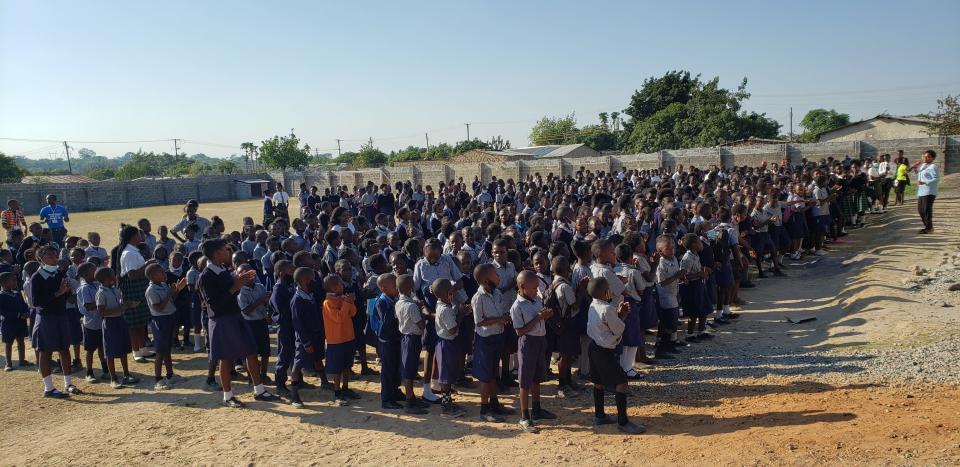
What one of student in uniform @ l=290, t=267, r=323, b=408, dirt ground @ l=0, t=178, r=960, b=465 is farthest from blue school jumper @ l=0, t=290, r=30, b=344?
student in uniform @ l=290, t=267, r=323, b=408

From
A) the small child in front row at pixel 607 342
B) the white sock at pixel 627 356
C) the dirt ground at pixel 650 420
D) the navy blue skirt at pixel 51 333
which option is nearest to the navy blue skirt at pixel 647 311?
the dirt ground at pixel 650 420

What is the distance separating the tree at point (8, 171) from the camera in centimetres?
4794

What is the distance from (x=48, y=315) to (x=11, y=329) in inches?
54.7

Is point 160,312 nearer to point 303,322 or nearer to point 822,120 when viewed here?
point 303,322

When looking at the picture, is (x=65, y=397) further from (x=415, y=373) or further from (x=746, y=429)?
(x=746, y=429)

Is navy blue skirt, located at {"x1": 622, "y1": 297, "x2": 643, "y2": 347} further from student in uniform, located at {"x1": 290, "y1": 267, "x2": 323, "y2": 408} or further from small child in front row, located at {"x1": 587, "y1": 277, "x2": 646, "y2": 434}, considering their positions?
student in uniform, located at {"x1": 290, "y1": 267, "x2": 323, "y2": 408}

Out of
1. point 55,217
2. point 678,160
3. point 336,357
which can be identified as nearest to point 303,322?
Result: point 336,357

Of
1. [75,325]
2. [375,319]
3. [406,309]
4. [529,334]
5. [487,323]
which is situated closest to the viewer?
[529,334]

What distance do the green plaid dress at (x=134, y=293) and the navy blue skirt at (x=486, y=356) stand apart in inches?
186

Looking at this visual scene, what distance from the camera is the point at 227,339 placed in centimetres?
633

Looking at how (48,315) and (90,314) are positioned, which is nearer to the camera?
(48,315)

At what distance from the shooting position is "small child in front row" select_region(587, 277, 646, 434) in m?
5.28

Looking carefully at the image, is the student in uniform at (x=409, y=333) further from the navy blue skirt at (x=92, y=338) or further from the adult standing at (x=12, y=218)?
the adult standing at (x=12, y=218)

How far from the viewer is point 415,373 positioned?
6.11 metres
